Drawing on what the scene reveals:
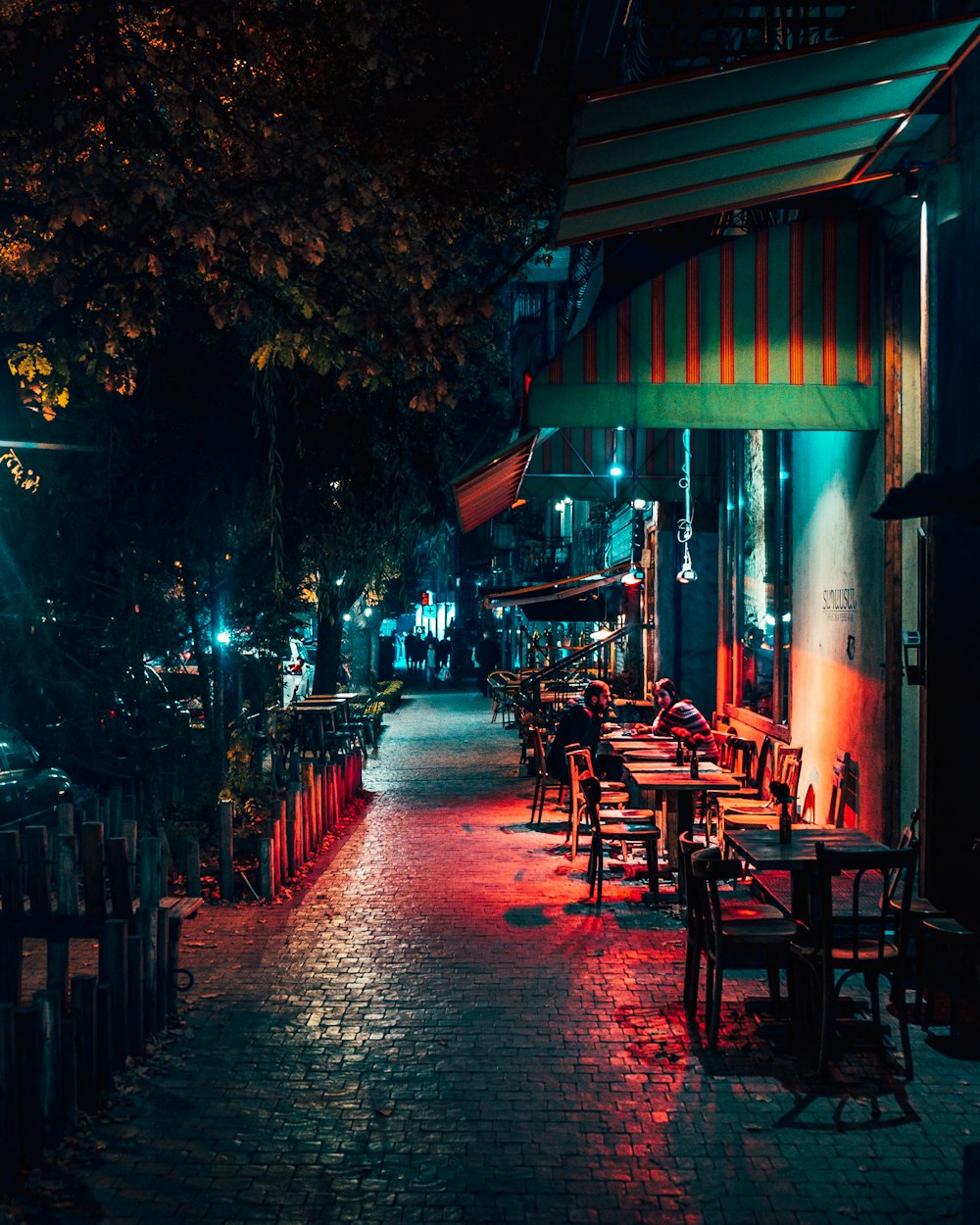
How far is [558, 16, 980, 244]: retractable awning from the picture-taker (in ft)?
23.6

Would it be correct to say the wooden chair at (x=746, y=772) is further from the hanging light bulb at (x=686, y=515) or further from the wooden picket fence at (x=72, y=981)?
the wooden picket fence at (x=72, y=981)

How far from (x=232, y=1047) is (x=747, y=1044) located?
111 inches

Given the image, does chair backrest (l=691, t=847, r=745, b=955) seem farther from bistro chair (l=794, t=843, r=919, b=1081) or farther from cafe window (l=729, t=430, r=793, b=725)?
cafe window (l=729, t=430, r=793, b=725)

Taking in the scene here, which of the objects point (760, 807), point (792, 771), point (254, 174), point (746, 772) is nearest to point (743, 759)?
point (746, 772)

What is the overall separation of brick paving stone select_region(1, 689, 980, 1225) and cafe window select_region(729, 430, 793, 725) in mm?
5610

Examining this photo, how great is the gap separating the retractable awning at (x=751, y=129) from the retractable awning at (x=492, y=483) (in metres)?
3.45

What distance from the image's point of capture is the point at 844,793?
37.0 feet

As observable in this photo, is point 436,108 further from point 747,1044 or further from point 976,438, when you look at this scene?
point 747,1044

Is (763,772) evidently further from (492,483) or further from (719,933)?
(719,933)

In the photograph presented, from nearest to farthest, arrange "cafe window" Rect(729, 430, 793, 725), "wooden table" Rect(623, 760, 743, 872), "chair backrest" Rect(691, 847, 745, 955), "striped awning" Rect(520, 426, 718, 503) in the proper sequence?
"chair backrest" Rect(691, 847, 745, 955)
"wooden table" Rect(623, 760, 743, 872)
"cafe window" Rect(729, 430, 793, 725)
"striped awning" Rect(520, 426, 718, 503)

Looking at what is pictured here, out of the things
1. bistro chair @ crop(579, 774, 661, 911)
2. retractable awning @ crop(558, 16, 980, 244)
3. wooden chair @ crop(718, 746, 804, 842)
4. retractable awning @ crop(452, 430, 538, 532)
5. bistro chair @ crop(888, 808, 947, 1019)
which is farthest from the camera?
retractable awning @ crop(452, 430, 538, 532)

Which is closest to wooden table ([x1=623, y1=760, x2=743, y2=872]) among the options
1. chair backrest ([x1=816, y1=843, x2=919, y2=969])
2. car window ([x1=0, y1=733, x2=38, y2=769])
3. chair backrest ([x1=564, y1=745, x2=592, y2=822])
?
chair backrest ([x1=564, y1=745, x2=592, y2=822])

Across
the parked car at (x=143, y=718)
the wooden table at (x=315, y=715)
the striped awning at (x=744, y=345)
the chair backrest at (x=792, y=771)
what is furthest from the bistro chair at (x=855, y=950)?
the wooden table at (x=315, y=715)

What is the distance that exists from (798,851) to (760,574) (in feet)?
30.2
